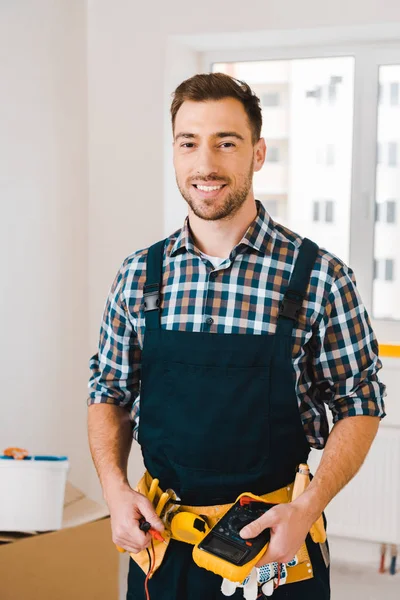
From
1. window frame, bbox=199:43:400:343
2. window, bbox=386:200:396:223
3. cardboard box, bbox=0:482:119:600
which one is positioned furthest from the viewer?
window, bbox=386:200:396:223

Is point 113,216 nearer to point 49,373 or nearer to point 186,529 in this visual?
point 49,373

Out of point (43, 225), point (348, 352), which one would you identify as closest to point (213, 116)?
point (348, 352)

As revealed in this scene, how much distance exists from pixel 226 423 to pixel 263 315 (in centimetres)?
20

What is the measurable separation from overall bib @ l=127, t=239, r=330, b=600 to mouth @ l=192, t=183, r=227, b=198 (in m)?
0.19

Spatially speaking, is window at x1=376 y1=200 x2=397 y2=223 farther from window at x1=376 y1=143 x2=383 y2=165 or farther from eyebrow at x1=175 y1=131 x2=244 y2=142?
eyebrow at x1=175 y1=131 x2=244 y2=142

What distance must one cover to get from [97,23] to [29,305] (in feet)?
3.59

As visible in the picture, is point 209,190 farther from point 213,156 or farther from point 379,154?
point 379,154

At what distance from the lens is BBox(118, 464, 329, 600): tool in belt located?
105cm

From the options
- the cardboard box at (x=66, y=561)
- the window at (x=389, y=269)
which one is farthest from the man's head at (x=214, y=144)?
the window at (x=389, y=269)

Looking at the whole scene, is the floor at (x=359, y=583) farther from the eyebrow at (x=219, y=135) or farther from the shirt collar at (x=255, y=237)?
the eyebrow at (x=219, y=135)

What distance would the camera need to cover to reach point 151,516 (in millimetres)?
1180

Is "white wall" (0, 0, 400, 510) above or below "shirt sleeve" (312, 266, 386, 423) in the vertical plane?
above

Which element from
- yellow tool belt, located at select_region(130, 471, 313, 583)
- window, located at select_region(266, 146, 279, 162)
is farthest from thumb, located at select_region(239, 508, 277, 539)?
window, located at select_region(266, 146, 279, 162)

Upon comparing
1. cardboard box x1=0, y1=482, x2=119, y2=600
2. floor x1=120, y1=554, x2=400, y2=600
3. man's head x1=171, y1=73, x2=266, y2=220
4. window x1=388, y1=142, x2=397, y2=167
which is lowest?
floor x1=120, y1=554, x2=400, y2=600
